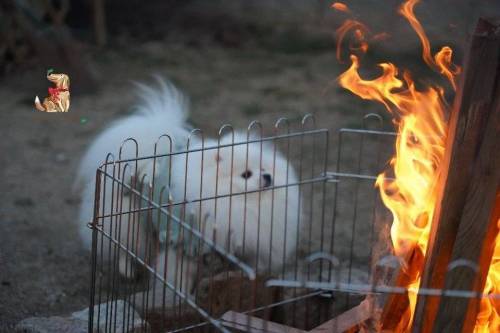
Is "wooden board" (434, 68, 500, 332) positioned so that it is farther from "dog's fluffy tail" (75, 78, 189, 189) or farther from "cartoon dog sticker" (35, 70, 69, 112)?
"dog's fluffy tail" (75, 78, 189, 189)

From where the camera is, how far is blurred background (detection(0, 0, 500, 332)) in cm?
321

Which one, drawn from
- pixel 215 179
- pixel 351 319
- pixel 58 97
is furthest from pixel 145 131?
pixel 351 319

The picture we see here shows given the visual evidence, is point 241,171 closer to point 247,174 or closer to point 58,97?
point 247,174

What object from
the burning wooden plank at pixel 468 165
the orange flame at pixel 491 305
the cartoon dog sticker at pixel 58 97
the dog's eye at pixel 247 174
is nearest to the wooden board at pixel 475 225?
the burning wooden plank at pixel 468 165

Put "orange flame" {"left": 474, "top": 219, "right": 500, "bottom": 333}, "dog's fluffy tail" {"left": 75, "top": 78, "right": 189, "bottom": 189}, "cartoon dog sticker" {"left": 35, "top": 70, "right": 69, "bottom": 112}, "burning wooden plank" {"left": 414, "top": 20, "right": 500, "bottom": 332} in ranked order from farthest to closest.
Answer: "dog's fluffy tail" {"left": 75, "top": 78, "right": 189, "bottom": 189} < "cartoon dog sticker" {"left": 35, "top": 70, "right": 69, "bottom": 112} < "orange flame" {"left": 474, "top": 219, "right": 500, "bottom": 333} < "burning wooden plank" {"left": 414, "top": 20, "right": 500, "bottom": 332}

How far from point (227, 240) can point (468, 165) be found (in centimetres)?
97

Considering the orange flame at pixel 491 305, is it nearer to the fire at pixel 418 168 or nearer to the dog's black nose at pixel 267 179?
the fire at pixel 418 168

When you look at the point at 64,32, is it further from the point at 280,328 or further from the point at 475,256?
the point at 475,256

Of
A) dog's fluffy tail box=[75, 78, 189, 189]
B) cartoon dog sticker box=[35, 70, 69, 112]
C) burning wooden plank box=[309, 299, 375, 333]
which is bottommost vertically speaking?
burning wooden plank box=[309, 299, 375, 333]

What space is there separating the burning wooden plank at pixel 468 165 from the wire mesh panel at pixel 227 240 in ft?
0.43

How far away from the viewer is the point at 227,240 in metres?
2.39

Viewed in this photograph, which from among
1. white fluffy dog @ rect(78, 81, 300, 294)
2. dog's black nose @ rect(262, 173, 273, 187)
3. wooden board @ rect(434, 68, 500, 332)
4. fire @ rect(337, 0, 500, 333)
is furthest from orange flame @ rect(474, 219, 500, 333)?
dog's black nose @ rect(262, 173, 273, 187)

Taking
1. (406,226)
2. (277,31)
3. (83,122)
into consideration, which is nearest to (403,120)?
(406,226)

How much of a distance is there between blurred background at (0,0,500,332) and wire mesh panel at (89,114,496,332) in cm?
36
